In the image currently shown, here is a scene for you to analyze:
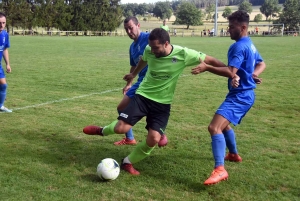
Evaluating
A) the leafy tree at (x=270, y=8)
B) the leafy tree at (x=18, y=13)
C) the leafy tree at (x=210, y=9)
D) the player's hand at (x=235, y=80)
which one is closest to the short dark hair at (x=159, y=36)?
the player's hand at (x=235, y=80)

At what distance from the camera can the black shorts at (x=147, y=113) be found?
15.3ft

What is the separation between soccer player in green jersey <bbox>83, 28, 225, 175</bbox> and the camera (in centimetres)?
457

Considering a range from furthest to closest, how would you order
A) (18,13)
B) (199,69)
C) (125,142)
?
(18,13)
(125,142)
(199,69)

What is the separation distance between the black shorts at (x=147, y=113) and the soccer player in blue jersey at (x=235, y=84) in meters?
0.62

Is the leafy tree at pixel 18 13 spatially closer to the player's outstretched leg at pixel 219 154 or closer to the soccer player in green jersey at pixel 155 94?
the soccer player in green jersey at pixel 155 94

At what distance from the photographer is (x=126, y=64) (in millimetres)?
17594

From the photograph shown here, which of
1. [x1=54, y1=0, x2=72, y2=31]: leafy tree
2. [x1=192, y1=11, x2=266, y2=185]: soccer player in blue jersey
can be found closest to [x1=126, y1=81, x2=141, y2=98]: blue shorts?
[x1=192, y1=11, x2=266, y2=185]: soccer player in blue jersey

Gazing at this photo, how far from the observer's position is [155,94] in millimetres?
4746

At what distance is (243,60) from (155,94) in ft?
3.90

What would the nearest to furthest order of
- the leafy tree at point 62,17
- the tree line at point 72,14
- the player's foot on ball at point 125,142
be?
the player's foot on ball at point 125,142 < the tree line at point 72,14 < the leafy tree at point 62,17

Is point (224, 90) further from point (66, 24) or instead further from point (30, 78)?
point (66, 24)

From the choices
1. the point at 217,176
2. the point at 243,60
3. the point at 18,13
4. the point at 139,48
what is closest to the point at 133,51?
the point at 139,48

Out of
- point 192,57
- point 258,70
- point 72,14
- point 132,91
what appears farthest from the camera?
point 72,14

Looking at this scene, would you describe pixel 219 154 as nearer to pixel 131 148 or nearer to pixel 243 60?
pixel 243 60
